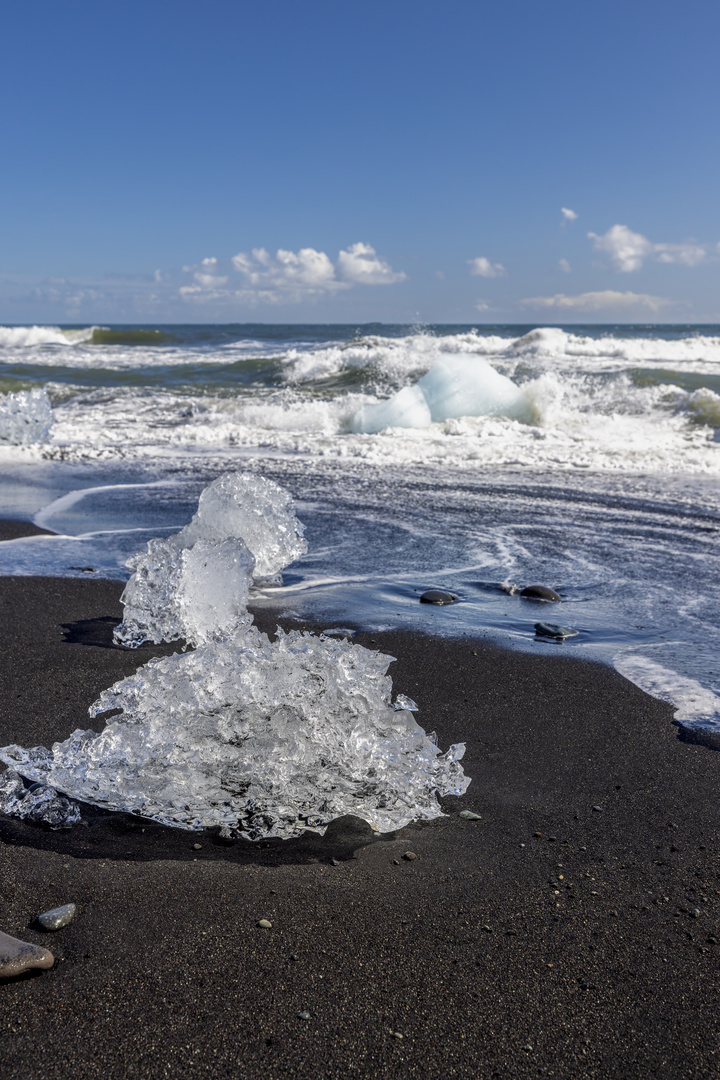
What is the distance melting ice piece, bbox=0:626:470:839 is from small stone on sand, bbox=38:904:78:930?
1.33 feet

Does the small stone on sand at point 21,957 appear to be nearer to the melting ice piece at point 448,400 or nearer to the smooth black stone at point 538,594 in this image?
the smooth black stone at point 538,594

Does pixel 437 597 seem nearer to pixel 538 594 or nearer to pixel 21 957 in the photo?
pixel 538 594

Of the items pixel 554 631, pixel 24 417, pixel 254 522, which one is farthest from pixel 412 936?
pixel 24 417

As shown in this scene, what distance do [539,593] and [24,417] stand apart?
7.30 meters

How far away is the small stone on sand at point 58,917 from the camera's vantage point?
1.71m

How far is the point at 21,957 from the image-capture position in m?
1.56

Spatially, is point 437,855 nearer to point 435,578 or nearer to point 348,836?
point 348,836

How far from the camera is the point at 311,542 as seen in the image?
5418mm

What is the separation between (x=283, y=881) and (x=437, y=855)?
15.8 inches

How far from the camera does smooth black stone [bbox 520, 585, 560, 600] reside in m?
4.25

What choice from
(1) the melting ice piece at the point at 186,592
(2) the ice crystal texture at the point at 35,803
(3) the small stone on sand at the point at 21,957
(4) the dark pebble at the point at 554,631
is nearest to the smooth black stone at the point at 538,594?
(4) the dark pebble at the point at 554,631

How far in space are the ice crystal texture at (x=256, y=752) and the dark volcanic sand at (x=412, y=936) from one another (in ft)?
0.28

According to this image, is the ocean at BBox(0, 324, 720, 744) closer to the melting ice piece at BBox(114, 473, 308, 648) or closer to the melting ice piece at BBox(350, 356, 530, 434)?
the melting ice piece at BBox(350, 356, 530, 434)

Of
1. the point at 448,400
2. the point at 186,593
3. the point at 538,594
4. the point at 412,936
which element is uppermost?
the point at 448,400
